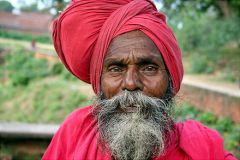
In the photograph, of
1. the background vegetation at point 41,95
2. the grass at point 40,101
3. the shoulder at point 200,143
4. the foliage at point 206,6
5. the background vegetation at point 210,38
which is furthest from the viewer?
the grass at point 40,101

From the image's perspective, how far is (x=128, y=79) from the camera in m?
1.86

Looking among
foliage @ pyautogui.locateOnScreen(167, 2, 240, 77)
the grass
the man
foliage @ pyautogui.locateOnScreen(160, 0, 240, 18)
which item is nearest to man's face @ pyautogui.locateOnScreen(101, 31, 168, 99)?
the man

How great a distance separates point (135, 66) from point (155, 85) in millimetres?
142

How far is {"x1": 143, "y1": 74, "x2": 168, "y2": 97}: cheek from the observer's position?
1890 mm

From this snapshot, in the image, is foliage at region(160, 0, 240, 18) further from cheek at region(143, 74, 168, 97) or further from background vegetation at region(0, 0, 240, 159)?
cheek at region(143, 74, 168, 97)

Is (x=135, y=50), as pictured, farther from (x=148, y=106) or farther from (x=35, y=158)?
(x=35, y=158)

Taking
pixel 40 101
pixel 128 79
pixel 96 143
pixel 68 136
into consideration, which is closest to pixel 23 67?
pixel 40 101

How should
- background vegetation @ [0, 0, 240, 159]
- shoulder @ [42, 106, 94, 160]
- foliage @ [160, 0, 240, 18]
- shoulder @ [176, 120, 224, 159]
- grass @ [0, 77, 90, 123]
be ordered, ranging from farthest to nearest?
grass @ [0, 77, 90, 123] < foliage @ [160, 0, 240, 18] < background vegetation @ [0, 0, 240, 159] < shoulder @ [42, 106, 94, 160] < shoulder @ [176, 120, 224, 159]

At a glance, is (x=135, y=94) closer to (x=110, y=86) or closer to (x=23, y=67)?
(x=110, y=86)

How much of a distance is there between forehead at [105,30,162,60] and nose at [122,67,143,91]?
0.31ft

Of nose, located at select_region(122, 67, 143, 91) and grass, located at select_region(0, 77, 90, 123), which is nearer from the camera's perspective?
nose, located at select_region(122, 67, 143, 91)

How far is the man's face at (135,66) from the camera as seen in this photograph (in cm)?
189

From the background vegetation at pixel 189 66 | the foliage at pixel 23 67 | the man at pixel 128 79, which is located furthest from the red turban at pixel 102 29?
the foliage at pixel 23 67

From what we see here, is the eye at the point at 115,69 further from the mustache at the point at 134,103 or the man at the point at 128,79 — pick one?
the mustache at the point at 134,103
